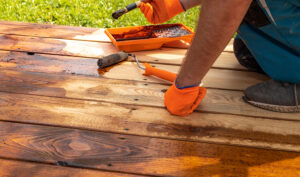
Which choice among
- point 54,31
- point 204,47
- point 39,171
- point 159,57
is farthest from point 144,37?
point 39,171

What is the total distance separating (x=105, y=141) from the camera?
1.23 m

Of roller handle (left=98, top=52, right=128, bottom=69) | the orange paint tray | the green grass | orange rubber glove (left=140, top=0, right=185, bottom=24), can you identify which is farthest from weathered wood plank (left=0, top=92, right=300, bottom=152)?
the green grass

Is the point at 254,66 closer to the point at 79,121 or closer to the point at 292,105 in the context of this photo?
the point at 292,105

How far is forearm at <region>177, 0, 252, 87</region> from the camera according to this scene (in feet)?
3.50

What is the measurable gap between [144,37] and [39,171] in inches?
51.4

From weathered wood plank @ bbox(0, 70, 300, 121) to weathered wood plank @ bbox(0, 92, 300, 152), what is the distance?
0.05 metres

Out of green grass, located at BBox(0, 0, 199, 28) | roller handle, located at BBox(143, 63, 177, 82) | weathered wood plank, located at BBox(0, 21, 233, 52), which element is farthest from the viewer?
green grass, located at BBox(0, 0, 199, 28)

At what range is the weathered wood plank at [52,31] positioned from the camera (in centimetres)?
213

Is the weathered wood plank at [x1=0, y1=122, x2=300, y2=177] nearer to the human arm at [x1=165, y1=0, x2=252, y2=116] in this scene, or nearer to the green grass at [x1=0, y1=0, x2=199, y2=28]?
the human arm at [x1=165, y1=0, x2=252, y2=116]

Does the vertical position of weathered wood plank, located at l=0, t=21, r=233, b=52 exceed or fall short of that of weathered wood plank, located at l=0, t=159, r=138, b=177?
it exceeds it

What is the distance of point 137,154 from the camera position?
1.18 m

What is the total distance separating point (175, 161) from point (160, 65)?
0.82 metres

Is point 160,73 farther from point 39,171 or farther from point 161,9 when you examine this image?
point 39,171

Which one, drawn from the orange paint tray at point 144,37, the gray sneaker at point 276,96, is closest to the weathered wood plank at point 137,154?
the gray sneaker at point 276,96
